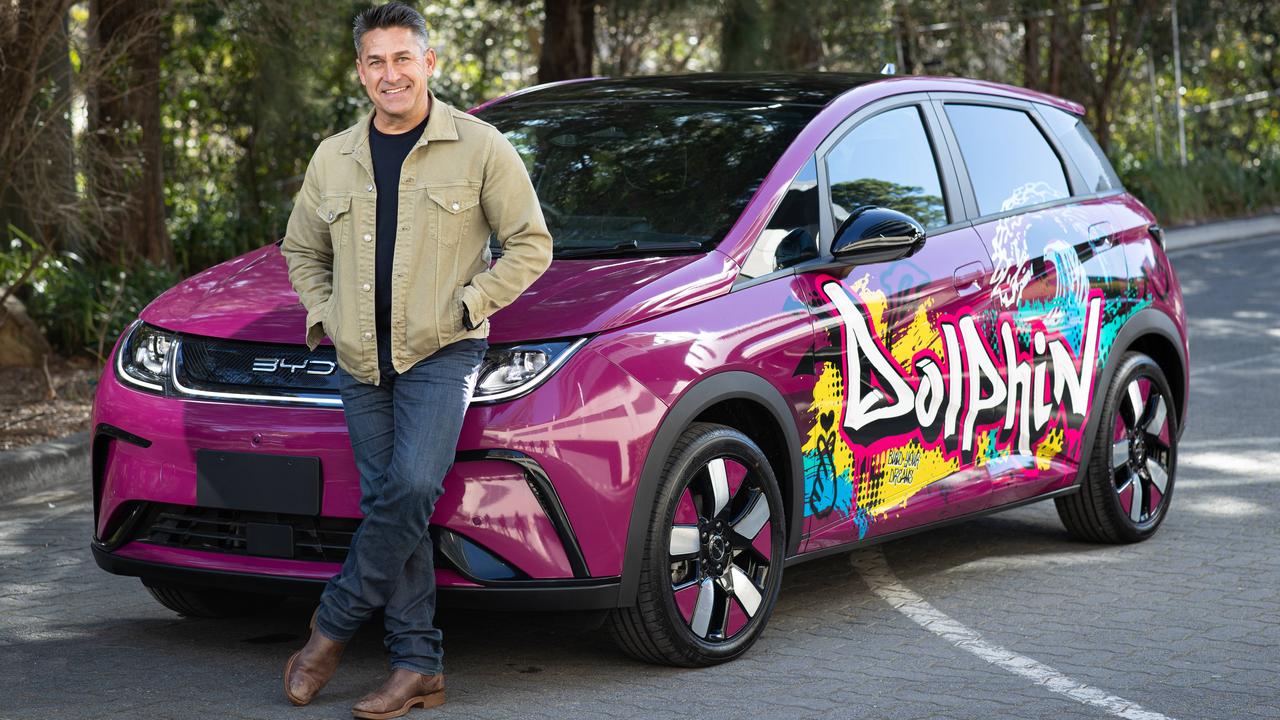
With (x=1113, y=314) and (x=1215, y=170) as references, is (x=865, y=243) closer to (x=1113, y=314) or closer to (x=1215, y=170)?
(x=1113, y=314)

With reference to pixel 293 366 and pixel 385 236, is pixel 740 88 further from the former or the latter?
pixel 293 366

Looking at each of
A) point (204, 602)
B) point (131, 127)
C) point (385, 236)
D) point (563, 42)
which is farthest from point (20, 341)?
point (385, 236)

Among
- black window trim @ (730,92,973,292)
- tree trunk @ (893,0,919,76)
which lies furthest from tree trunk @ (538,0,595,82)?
black window trim @ (730,92,973,292)

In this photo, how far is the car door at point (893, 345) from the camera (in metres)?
5.38

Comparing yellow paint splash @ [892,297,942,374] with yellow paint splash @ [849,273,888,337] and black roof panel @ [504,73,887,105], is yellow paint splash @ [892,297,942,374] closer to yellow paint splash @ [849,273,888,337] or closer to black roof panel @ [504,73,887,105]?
yellow paint splash @ [849,273,888,337]

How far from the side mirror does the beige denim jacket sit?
3.58 feet

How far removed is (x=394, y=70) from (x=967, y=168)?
254 centimetres

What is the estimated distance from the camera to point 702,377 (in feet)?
16.0

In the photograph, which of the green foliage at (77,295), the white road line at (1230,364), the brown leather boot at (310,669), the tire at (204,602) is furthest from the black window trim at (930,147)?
the green foliage at (77,295)

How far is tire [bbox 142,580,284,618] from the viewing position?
5.56 m

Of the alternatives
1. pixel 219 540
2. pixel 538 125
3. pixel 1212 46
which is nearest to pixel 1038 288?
pixel 538 125

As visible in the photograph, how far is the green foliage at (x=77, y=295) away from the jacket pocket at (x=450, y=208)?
22.3 ft

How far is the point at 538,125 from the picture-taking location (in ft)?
20.0

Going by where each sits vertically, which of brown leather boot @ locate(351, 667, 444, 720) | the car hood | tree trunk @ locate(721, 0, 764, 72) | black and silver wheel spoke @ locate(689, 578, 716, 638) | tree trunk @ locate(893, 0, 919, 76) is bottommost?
brown leather boot @ locate(351, 667, 444, 720)
